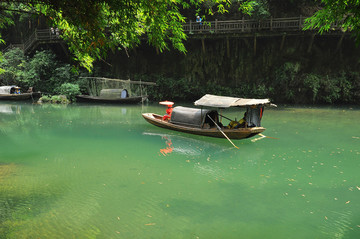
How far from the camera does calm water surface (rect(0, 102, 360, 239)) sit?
4543 mm

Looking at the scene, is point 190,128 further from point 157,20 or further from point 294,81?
point 294,81

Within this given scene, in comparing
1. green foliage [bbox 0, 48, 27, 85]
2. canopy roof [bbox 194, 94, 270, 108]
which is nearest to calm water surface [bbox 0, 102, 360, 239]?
canopy roof [bbox 194, 94, 270, 108]

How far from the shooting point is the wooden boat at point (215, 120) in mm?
9789

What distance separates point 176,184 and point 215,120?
5.07 m

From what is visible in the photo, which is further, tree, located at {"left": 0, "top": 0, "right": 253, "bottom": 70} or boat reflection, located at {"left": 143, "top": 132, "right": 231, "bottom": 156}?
boat reflection, located at {"left": 143, "top": 132, "right": 231, "bottom": 156}

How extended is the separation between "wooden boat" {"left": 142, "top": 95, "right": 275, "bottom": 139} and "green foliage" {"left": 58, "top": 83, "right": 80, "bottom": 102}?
40.7 feet

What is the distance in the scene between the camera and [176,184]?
247 inches

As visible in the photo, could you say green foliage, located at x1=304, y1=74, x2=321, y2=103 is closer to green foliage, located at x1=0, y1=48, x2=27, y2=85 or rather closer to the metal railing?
the metal railing

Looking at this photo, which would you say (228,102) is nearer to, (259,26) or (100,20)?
(100,20)

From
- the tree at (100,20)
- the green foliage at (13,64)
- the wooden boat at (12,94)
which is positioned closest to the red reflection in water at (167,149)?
the tree at (100,20)

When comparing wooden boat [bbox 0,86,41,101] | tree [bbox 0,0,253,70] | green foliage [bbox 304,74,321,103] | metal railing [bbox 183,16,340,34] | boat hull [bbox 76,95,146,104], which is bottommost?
boat hull [bbox 76,95,146,104]

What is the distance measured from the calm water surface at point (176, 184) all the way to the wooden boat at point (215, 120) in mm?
401

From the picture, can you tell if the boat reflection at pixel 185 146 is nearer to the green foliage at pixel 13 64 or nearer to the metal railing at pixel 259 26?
the metal railing at pixel 259 26

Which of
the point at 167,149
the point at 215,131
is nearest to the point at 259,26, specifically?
the point at 215,131
